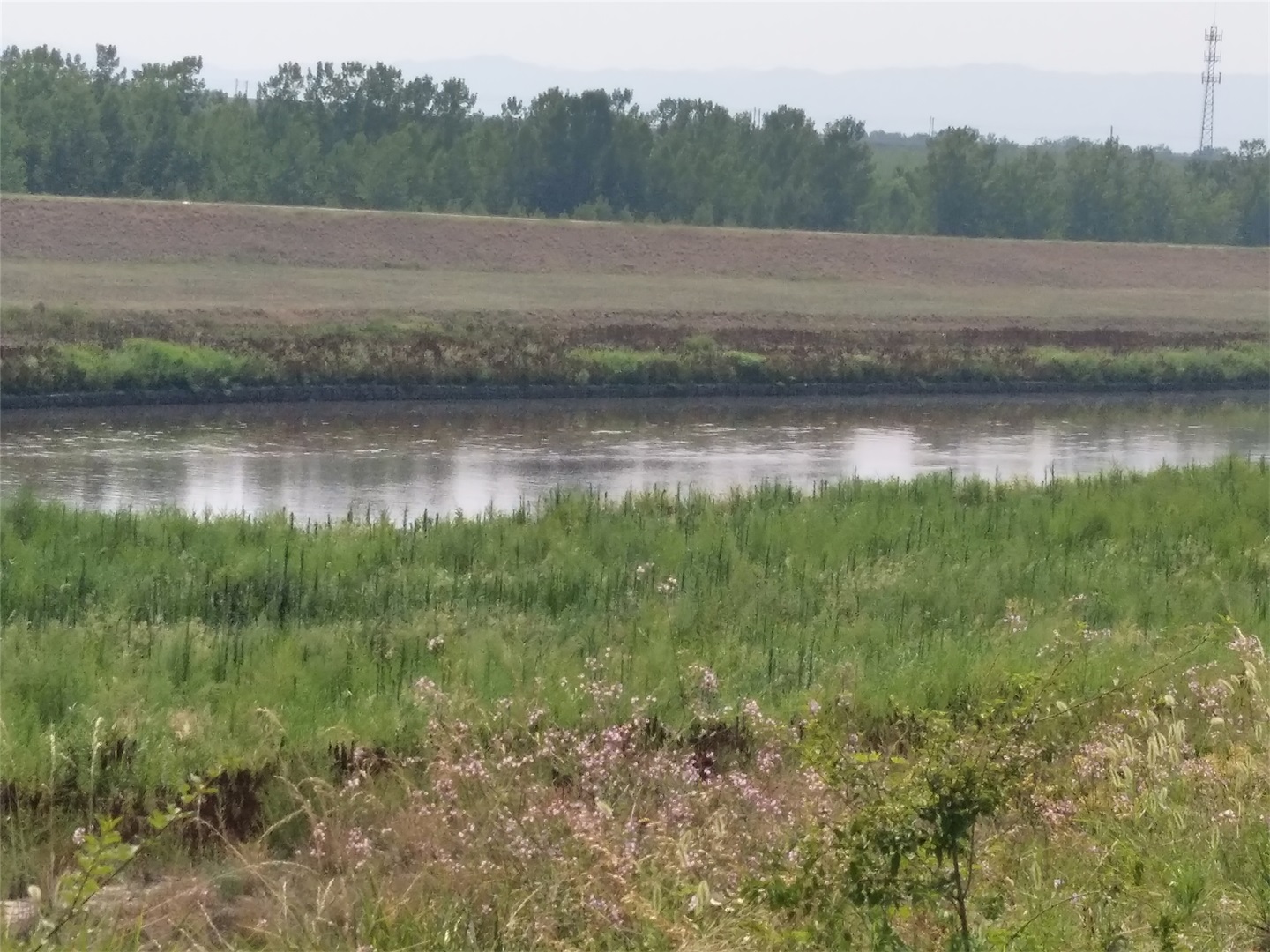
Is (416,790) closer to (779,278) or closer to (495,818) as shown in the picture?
(495,818)

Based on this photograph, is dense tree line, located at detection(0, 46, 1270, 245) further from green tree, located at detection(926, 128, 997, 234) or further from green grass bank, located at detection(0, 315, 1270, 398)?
green grass bank, located at detection(0, 315, 1270, 398)

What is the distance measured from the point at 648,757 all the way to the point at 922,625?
390cm

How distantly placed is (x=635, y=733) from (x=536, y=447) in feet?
60.6

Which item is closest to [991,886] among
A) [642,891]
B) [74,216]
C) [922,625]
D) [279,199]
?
[642,891]

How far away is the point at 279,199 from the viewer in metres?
64.2

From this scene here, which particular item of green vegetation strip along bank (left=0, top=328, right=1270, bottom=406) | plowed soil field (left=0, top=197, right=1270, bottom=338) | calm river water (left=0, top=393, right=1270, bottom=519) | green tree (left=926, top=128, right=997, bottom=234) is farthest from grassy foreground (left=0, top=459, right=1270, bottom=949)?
green tree (left=926, top=128, right=997, bottom=234)

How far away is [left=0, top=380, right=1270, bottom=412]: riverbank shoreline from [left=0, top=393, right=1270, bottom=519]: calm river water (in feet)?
1.55

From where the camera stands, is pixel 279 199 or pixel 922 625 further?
pixel 279 199

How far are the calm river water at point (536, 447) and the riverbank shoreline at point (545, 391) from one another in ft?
1.55

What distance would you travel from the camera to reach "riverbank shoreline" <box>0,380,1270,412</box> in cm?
2766

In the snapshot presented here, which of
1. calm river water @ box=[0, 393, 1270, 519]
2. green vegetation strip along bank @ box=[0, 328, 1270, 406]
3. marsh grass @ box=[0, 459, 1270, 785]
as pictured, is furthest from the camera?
green vegetation strip along bank @ box=[0, 328, 1270, 406]

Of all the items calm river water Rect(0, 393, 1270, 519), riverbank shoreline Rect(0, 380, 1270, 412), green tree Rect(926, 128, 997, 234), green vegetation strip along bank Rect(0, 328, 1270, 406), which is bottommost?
→ calm river water Rect(0, 393, 1270, 519)

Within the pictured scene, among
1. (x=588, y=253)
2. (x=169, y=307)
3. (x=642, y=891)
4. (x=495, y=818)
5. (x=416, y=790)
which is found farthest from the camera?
(x=588, y=253)

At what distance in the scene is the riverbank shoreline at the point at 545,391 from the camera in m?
27.7
